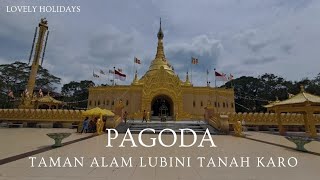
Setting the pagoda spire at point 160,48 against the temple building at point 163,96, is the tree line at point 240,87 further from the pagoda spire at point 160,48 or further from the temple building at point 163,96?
the pagoda spire at point 160,48

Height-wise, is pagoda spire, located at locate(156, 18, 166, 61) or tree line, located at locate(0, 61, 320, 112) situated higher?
pagoda spire, located at locate(156, 18, 166, 61)

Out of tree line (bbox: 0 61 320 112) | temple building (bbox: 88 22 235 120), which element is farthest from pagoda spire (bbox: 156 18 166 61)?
tree line (bbox: 0 61 320 112)

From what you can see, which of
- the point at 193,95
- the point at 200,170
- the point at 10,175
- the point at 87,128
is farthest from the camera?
the point at 193,95

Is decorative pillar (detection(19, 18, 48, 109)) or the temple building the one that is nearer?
decorative pillar (detection(19, 18, 48, 109))

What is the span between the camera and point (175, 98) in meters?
41.4

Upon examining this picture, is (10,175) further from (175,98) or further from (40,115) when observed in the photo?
(175,98)

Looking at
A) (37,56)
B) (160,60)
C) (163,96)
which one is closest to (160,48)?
(160,60)

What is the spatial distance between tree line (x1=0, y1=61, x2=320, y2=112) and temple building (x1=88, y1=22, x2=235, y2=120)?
28.5 feet

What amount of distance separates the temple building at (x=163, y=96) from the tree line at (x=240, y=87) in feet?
28.5

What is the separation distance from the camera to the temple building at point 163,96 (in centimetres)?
4147

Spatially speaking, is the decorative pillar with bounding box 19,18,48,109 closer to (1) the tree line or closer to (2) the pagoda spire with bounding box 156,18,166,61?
(1) the tree line

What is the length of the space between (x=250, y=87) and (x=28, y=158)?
64.9 metres

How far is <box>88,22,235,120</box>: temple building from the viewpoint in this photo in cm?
4147

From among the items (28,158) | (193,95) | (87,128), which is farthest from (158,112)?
(28,158)
